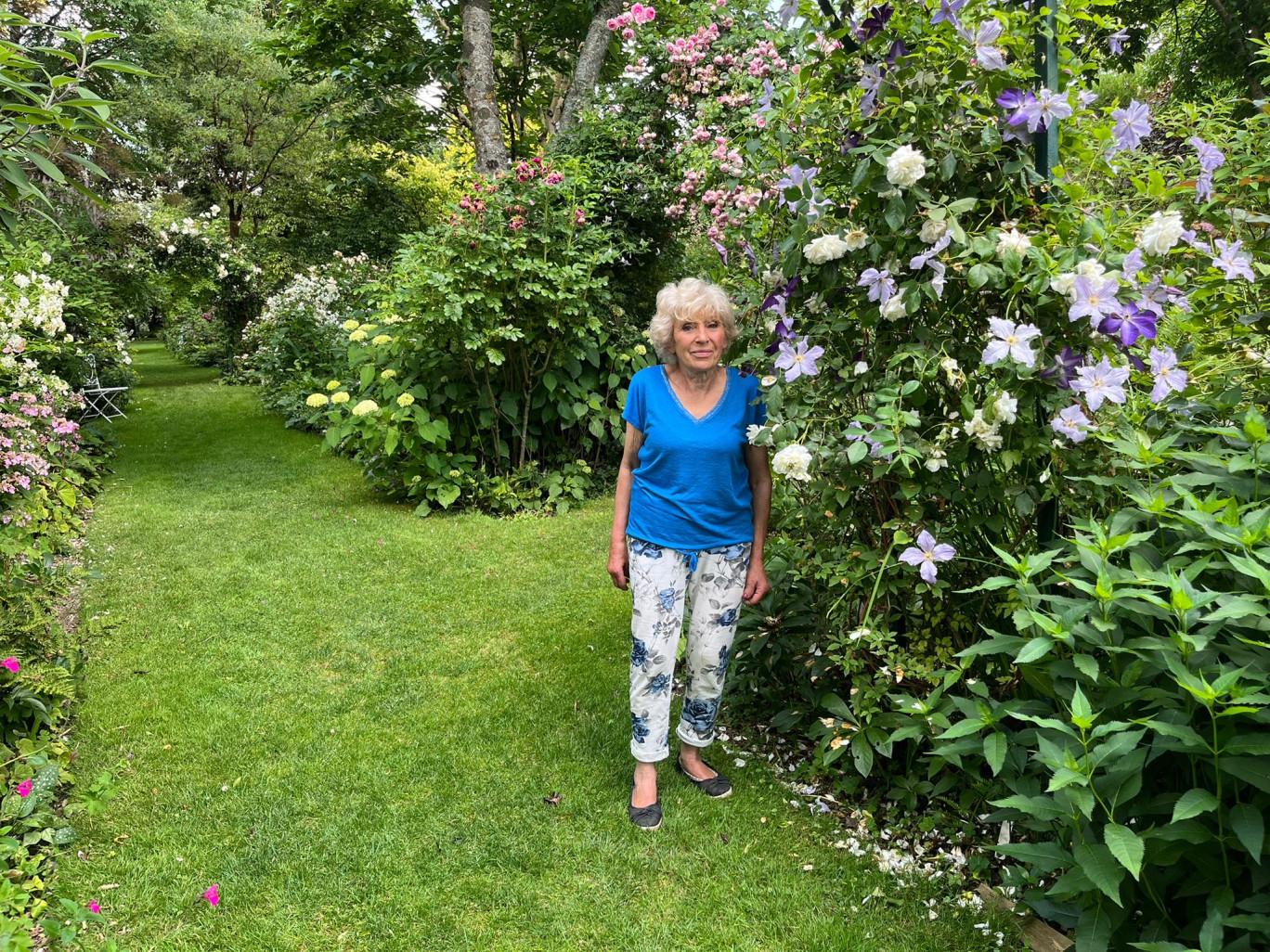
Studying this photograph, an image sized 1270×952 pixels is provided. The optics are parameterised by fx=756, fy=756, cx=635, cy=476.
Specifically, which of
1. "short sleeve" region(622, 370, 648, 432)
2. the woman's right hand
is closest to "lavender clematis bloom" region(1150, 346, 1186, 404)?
"short sleeve" region(622, 370, 648, 432)

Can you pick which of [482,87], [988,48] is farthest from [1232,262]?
[482,87]

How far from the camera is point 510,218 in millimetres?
5520

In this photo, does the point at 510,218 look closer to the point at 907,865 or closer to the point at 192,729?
the point at 192,729

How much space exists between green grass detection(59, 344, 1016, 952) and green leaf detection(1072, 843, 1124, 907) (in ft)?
2.05

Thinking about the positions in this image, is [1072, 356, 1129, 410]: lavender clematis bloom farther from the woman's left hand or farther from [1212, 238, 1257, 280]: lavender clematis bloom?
the woman's left hand

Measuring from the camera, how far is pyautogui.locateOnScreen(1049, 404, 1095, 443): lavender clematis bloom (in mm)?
1674

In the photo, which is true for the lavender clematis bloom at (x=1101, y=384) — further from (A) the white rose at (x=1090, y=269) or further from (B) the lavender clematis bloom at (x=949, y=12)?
(B) the lavender clematis bloom at (x=949, y=12)

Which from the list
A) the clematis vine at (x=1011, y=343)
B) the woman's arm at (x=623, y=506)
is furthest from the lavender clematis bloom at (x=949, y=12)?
the woman's arm at (x=623, y=506)

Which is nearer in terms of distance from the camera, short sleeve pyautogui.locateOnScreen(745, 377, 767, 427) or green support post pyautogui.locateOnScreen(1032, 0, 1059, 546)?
green support post pyautogui.locateOnScreen(1032, 0, 1059, 546)

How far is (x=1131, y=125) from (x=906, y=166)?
609mm

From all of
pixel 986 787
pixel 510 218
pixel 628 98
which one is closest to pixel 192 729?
pixel 986 787

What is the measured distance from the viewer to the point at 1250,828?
1255 millimetres

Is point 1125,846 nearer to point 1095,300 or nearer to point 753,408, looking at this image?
point 1095,300

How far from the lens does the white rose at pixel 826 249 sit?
1.90m
